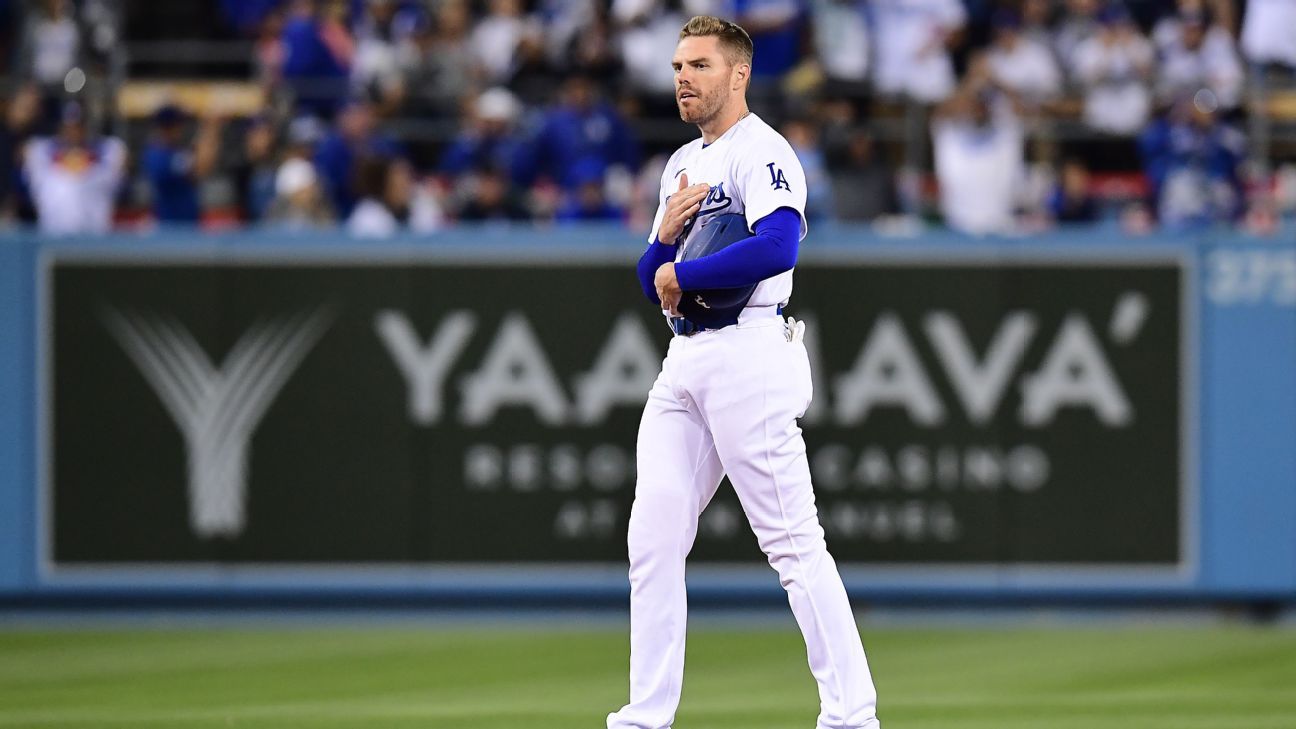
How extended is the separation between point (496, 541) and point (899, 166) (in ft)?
15.4

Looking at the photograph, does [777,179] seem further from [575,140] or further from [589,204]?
[575,140]

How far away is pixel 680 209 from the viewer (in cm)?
618

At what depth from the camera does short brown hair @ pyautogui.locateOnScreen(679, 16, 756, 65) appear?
20.1ft

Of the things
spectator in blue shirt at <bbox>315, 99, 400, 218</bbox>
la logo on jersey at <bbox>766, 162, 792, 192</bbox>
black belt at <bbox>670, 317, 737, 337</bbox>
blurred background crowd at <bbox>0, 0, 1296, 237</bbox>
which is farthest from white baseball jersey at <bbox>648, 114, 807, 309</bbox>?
spectator in blue shirt at <bbox>315, 99, 400, 218</bbox>

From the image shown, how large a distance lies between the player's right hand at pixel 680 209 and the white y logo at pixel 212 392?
18.8 ft

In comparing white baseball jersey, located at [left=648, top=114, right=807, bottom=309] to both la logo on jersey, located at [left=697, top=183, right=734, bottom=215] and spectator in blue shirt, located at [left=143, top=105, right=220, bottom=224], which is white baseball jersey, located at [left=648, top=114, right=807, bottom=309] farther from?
spectator in blue shirt, located at [left=143, top=105, right=220, bottom=224]

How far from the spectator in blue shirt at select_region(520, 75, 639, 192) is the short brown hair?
23.4 ft

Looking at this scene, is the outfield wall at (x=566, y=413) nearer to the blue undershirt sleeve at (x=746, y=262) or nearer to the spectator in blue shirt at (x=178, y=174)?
the spectator in blue shirt at (x=178, y=174)

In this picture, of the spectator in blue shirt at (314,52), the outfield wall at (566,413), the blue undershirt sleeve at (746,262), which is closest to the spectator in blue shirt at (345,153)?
the spectator in blue shirt at (314,52)

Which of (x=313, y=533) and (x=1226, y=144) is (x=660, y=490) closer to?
(x=313, y=533)

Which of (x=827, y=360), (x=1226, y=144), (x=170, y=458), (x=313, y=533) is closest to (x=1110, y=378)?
(x=827, y=360)

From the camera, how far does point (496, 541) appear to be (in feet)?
37.8

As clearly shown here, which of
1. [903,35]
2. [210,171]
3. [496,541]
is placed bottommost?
[496,541]

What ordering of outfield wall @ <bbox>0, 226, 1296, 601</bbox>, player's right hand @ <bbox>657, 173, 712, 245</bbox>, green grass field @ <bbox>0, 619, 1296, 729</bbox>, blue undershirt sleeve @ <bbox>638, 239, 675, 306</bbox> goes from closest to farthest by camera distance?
player's right hand @ <bbox>657, 173, 712, 245</bbox> → blue undershirt sleeve @ <bbox>638, 239, 675, 306</bbox> → green grass field @ <bbox>0, 619, 1296, 729</bbox> → outfield wall @ <bbox>0, 226, 1296, 601</bbox>
